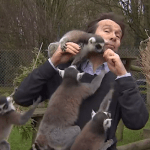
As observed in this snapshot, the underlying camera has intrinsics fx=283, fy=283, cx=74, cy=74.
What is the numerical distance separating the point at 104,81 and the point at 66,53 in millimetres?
262

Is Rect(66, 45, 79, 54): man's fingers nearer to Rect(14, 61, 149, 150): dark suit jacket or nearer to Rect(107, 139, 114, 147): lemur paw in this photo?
Rect(14, 61, 149, 150): dark suit jacket

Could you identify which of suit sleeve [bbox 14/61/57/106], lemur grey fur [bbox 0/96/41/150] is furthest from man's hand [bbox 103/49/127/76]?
lemur grey fur [bbox 0/96/41/150]

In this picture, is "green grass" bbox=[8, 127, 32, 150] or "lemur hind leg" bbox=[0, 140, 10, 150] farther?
"green grass" bbox=[8, 127, 32, 150]

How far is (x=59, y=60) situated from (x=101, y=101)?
0.92 ft

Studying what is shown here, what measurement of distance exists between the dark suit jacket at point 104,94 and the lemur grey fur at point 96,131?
9cm

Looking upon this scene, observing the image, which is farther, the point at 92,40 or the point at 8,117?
the point at 8,117

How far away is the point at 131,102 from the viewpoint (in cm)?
130

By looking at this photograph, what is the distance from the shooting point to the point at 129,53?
6.66m

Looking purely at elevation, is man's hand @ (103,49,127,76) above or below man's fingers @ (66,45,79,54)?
below

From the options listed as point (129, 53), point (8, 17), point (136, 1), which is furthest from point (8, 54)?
point (136, 1)

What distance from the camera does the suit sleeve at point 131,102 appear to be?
1297 millimetres

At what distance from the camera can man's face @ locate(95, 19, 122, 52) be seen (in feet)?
4.75

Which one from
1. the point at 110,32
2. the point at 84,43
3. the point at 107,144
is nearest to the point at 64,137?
the point at 107,144

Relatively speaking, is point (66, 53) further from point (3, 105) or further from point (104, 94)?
point (3, 105)
